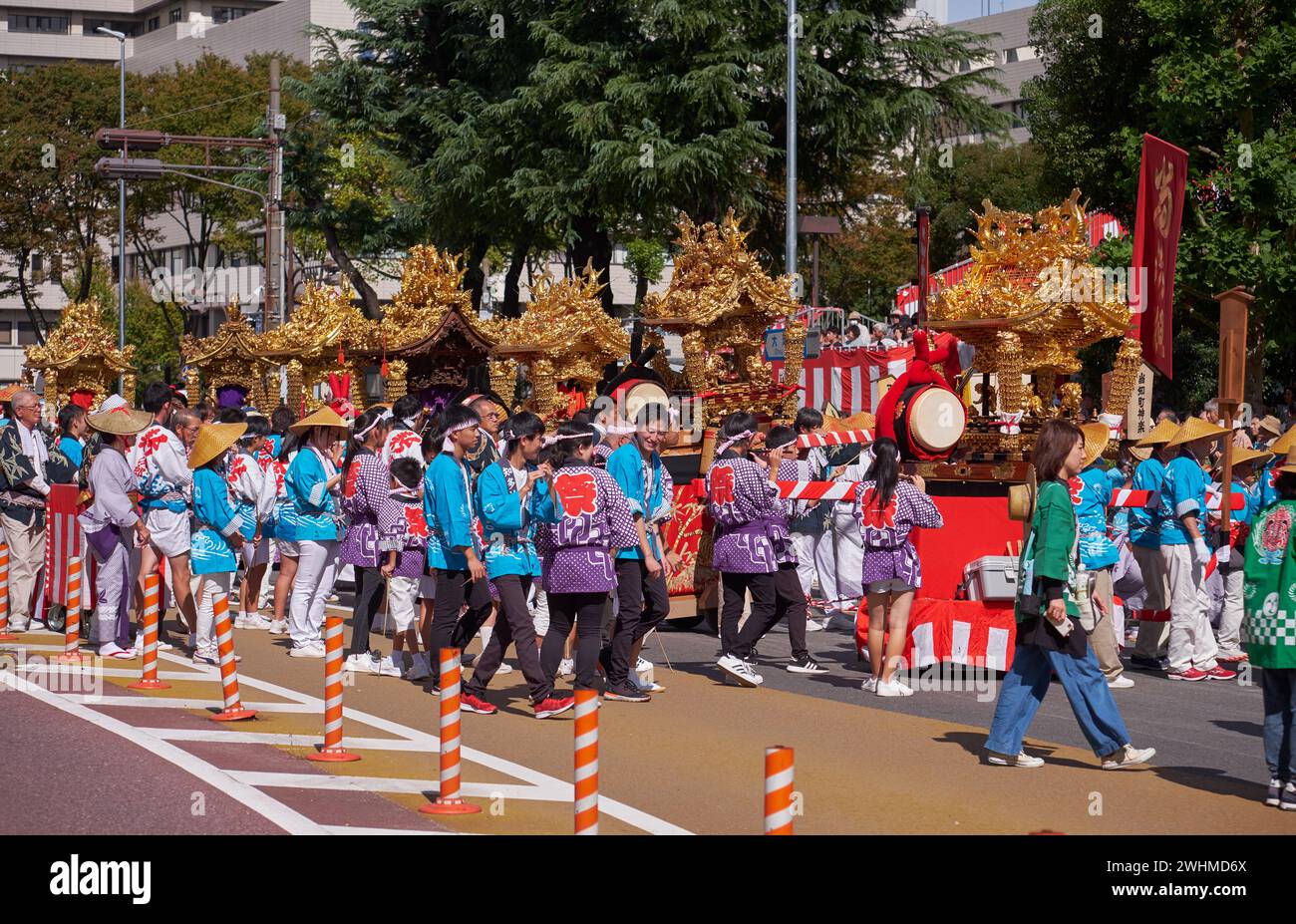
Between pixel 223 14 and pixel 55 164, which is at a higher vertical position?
pixel 223 14

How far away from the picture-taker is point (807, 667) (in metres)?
12.3

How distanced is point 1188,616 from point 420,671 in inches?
221

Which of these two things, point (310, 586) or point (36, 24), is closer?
point (310, 586)

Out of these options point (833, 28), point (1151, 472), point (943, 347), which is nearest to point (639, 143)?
point (833, 28)

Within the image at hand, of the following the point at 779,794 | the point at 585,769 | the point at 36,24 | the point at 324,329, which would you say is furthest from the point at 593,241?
the point at 36,24

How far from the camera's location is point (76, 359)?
1275 inches

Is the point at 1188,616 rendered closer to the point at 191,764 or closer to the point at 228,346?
the point at 191,764

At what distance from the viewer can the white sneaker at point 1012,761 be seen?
876 cm

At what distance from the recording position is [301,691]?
11180 millimetres

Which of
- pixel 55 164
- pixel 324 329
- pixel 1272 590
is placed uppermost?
pixel 55 164

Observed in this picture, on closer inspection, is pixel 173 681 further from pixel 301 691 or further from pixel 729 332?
pixel 729 332

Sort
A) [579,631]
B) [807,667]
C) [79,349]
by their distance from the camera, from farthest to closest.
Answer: [79,349] < [807,667] < [579,631]

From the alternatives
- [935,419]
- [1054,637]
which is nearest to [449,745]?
[1054,637]

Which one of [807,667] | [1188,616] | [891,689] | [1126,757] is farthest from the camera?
[807,667]
